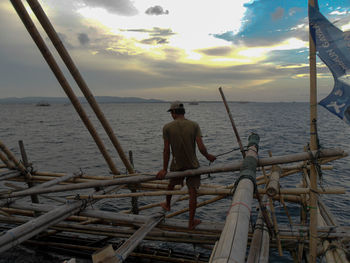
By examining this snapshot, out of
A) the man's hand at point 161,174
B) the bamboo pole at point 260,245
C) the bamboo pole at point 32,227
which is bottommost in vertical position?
the bamboo pole at point 260,245

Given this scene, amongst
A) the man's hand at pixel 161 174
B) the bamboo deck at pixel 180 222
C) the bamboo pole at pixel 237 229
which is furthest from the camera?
the man's hand at pixel 161 174

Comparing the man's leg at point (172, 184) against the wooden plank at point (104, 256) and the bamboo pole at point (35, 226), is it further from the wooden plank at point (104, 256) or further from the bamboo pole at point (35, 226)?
the bamboo pole at point (35, 226)

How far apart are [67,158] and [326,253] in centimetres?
2904

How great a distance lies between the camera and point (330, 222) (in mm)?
6430

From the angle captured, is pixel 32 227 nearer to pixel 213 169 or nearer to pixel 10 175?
pixel 213 169

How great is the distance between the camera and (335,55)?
3.70m

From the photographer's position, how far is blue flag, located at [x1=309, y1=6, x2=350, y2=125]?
3.63m

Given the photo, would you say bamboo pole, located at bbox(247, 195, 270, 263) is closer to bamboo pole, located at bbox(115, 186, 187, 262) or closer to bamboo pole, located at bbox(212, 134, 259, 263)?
bamboo pole, located at bbox(212, 134, 259, 263)

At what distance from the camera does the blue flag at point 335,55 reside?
11.9 ft

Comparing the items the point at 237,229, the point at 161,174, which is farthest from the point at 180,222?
the point at 237,229

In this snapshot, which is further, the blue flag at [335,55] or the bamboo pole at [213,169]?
the bamboo pole at [213,169]

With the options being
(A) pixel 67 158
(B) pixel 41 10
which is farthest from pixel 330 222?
(A) pixel 67 158

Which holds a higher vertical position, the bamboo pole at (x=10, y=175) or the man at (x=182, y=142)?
the man at (x=182, y=142)

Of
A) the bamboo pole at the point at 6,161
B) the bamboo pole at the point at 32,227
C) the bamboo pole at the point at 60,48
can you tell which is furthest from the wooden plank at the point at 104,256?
the bamboo pole at the point at 6,161
